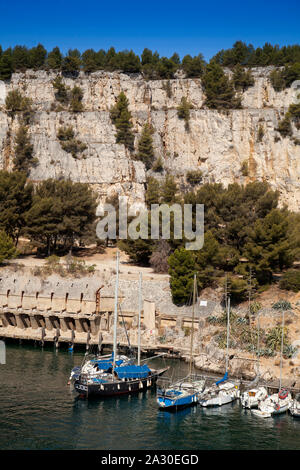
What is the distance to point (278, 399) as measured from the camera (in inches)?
1218

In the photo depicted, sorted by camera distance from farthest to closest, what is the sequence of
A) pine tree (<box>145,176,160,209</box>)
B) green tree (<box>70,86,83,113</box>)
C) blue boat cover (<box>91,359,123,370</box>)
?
green tree (<box>70,86,83,113</box>) < pine tree (<box>145,176,160,209</box>) < blue boat cover (<box>91,359,123,370</box>)

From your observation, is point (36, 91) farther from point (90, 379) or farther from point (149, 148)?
point (90, 379)

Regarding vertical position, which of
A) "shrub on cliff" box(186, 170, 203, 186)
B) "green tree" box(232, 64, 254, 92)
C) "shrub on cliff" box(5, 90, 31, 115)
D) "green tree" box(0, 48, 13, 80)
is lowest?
"shrub on cliff" box(186, 170, 203, 186)

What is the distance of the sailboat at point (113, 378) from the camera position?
3241cm

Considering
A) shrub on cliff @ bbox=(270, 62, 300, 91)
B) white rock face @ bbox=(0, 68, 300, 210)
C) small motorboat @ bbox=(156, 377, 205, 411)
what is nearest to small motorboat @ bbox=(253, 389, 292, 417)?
small motorboat @ bbox=(156, 377, 205, 411)

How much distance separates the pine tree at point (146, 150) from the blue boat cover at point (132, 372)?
57.5m

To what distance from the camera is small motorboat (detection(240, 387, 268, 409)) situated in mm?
31208

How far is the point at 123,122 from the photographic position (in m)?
87.7

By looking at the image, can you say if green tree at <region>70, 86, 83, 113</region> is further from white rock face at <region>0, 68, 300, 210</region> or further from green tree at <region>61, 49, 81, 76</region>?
green tree at <region>61, 49, 81, 76</region>

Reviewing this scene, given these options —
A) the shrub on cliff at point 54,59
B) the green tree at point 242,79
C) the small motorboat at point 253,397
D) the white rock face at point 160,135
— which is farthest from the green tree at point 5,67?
the small motorboat at point 253,397

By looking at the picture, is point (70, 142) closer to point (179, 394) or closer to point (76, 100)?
point (76, 100)

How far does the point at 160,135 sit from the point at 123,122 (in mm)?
7292

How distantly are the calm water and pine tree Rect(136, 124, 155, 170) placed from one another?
57.8 m

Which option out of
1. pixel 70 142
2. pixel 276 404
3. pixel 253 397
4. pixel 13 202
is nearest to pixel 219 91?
pixel 70 142
